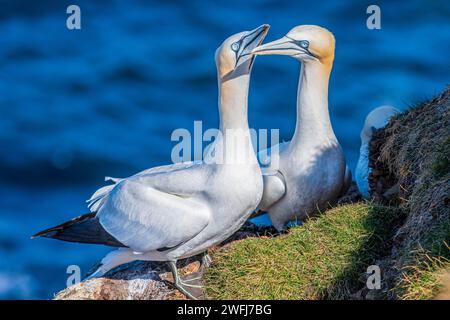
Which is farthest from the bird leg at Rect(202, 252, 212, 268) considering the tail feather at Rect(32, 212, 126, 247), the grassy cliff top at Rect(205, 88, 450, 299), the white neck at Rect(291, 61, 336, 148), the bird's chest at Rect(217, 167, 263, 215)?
the white neck at Rect(291, 61, 336, 148)

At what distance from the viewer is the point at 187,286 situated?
862 cm

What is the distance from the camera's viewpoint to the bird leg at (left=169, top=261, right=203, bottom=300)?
8.52 metres

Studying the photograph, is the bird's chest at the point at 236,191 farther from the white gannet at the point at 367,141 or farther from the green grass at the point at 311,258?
the white gannet at the point at 367,141

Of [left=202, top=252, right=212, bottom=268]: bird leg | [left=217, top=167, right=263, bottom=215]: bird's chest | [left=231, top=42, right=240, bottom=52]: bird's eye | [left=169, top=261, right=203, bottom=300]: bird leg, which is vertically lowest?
[left=169, top=261, right=203, bottom=300]: bird leg

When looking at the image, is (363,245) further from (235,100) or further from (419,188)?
(235,100)

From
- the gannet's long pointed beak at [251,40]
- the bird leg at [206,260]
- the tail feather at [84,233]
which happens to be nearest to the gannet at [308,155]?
the gannet's long pointed beak at [251,40]

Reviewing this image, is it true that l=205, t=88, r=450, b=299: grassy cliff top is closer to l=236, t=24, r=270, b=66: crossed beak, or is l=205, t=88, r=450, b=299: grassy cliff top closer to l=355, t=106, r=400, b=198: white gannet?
l=355, t=106, r=400, b=198: white gannet

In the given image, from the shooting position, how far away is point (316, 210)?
9844mm

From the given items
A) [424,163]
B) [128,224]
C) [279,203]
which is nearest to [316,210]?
[279,203]

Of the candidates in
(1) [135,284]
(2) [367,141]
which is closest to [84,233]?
(1) [135,284]

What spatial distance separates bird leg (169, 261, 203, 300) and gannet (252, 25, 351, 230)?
1434 mm

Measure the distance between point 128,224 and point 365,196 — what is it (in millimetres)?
2345

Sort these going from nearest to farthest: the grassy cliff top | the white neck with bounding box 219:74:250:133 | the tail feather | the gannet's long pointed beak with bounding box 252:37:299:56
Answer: the grassy cliff top
the white neck with bounding box 219:74:250:133
the tail feather
the gannet's long pointed beak with bounding box 252:37:299:56
